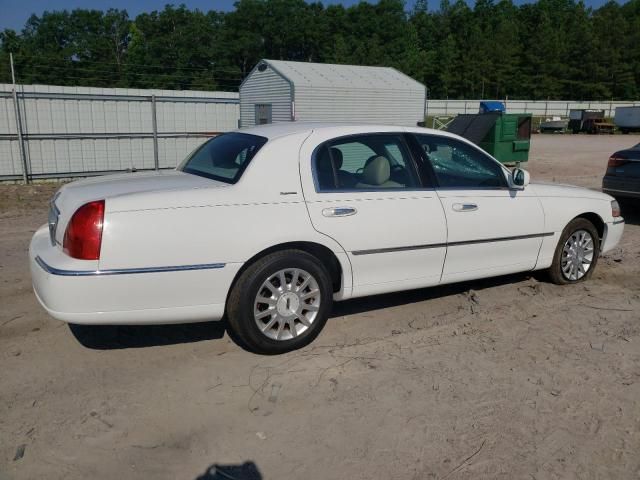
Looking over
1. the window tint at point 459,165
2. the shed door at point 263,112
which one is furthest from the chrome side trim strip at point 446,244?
the shed door at point 263,112

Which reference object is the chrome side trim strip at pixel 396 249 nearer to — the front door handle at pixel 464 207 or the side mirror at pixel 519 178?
the front door handle at pixel 464 207

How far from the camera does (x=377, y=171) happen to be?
458 centimetres

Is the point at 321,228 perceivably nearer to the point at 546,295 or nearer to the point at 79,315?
the point at 79,315

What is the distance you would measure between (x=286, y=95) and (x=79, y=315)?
46.1 ft

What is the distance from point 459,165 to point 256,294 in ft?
7.04

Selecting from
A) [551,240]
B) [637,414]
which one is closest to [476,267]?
[551,240]

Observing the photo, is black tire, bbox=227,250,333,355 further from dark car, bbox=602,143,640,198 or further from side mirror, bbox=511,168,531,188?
dark car, bbox=602,143,640,198

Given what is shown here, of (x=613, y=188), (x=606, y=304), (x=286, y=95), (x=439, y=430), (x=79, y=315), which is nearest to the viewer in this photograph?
(x=439, y=430)

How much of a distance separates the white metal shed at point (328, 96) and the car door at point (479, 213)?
38.7 ft

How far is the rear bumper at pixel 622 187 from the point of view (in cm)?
880

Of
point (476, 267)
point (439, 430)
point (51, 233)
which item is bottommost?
point (439, 430)

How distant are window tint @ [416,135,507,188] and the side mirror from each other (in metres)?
0.08

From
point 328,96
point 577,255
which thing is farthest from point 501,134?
point 577,255

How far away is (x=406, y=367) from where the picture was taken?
3973 mm
